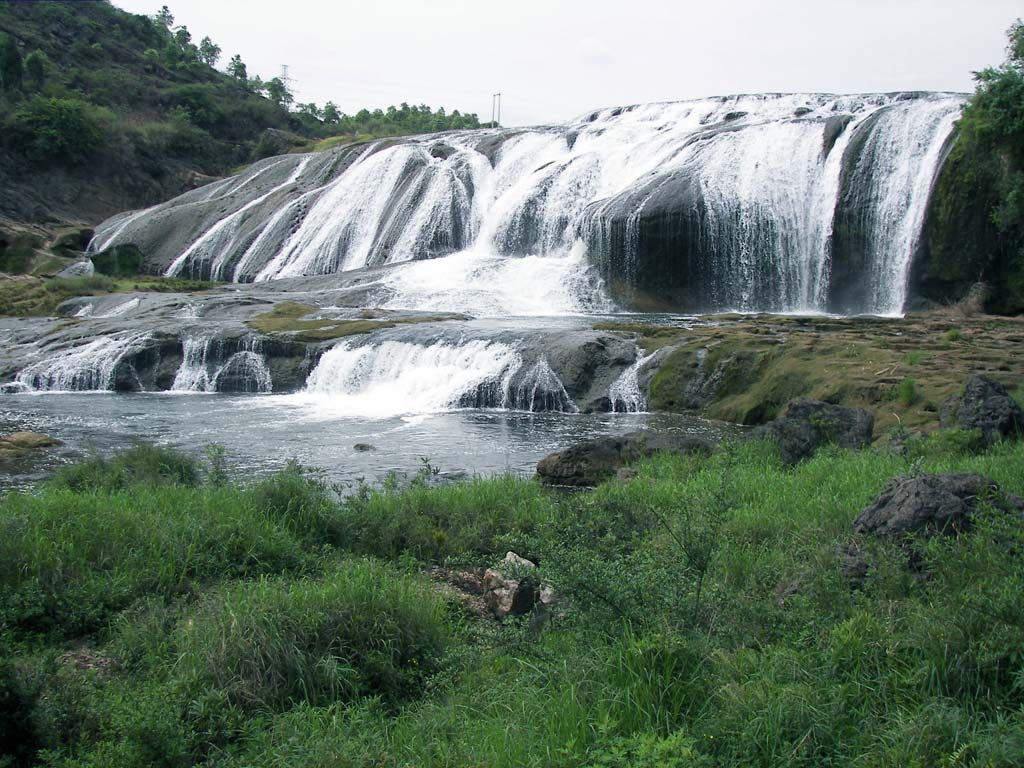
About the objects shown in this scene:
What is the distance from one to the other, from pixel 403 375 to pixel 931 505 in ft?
45.2

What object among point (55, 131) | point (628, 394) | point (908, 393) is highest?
point (55, 131)

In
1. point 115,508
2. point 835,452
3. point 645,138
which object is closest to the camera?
point 115,508

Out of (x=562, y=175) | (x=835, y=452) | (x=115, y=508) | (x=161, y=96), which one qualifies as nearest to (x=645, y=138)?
(x=562, y=175)

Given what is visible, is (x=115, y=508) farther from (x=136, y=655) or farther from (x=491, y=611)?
(x=491, y=611)

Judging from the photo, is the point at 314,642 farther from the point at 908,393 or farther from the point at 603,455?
the point at 908,393

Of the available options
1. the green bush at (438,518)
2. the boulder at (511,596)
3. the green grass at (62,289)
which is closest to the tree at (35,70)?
the green grass at (62,289)

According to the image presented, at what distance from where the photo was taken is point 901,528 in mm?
5301

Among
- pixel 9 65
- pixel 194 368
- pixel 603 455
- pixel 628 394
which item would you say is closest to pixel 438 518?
pixel 603 455

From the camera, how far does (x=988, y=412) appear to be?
923 cm

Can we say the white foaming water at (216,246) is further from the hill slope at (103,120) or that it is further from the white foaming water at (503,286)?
the hill slope at (103,120)

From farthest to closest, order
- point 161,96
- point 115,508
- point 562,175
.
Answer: point 161,96 → point 562,175 → point 115,508

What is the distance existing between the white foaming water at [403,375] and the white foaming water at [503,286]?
5.36 m

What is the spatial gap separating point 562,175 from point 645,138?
4.12 metres

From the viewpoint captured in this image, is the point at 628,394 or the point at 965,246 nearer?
the point at 628,394
